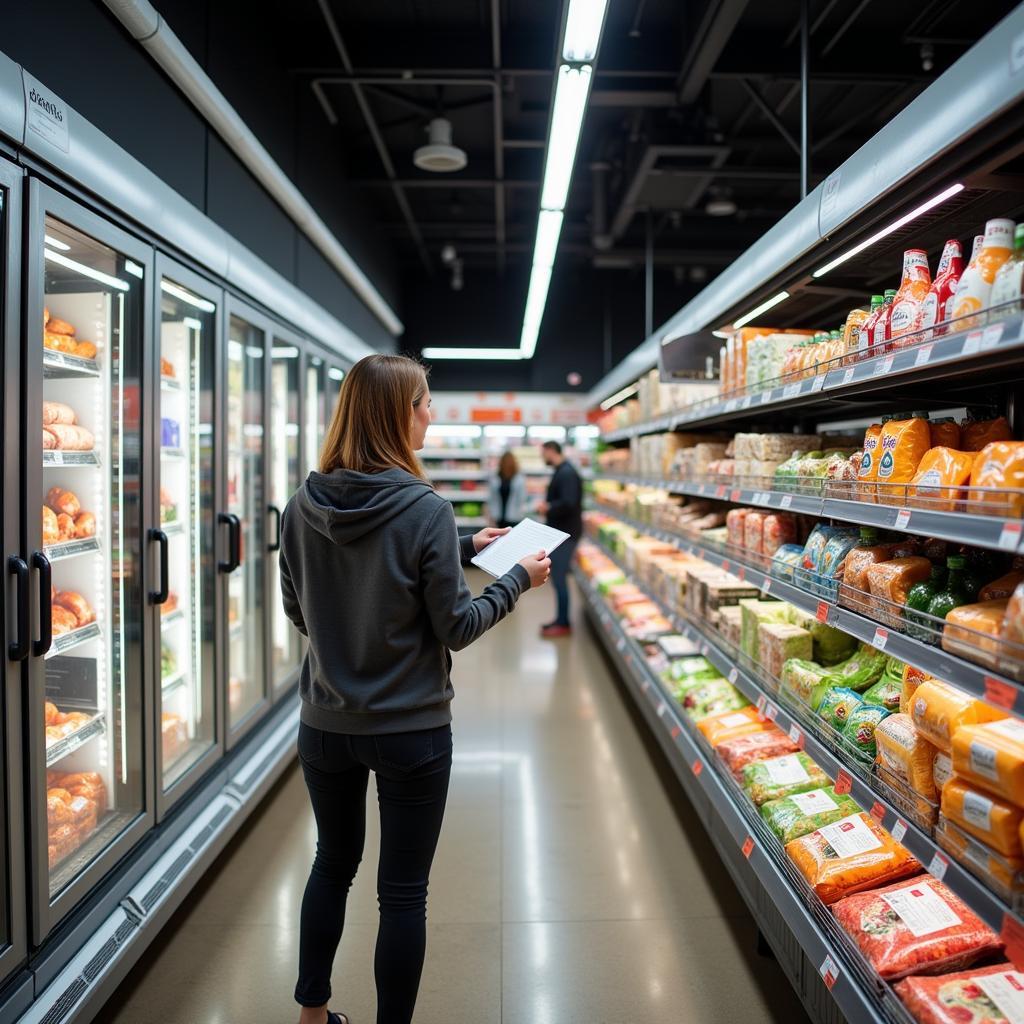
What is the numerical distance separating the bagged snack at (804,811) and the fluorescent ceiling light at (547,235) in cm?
403

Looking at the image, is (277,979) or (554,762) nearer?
(277,979)

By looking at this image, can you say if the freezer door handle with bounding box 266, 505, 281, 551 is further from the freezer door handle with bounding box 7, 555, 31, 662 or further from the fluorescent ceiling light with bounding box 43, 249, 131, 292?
the freezer door handle with bounding box 7, 555, 31, 662

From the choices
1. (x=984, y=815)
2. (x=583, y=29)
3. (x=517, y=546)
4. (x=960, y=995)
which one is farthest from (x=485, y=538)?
(x=583, y=29)

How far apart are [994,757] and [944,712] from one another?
8.6 inches

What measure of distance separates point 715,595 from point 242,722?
7.44 ft

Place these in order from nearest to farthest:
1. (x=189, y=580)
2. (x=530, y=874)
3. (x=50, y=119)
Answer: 1. (x=50, y=119)
2. (x=530, y=874)
3. (x=189, y=580)

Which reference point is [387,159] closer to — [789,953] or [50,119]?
[50,119]

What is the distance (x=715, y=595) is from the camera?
3.75 m

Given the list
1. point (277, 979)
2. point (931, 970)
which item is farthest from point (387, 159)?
point (931, 970)

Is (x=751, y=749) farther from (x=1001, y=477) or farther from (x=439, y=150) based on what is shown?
(x=439, y=150)

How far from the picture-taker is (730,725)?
3.18 m

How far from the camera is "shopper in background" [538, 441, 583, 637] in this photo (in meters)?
7.64

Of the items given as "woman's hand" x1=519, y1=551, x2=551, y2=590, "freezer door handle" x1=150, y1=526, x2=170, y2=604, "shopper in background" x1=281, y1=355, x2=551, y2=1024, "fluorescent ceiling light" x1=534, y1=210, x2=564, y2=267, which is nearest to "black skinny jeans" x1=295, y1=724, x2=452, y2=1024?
"shopper in background" x1=281, y1=355, x2=551, y2=1024

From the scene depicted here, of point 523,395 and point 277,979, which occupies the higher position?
point 523,395
